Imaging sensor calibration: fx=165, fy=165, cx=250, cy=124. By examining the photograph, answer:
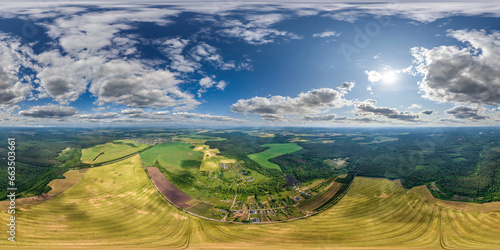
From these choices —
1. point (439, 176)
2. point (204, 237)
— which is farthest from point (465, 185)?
point (204, 237)

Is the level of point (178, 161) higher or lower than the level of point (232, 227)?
higher

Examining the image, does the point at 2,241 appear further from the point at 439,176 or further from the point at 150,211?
the point at 439,176

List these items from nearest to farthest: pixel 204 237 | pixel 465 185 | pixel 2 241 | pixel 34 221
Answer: pixel 2 241 → pixel 204 237 → pixel 34 221 → pixel 465 185

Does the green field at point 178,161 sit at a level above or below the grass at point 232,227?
above

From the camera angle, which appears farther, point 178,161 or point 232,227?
point 178,161

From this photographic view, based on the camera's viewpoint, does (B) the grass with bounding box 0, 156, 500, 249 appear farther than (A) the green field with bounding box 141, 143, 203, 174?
No

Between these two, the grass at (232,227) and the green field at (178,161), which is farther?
the green field at (178,161)

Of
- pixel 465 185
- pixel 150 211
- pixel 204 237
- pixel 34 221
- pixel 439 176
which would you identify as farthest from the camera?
pixel 439 176

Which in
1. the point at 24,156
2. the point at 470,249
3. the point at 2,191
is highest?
the point at 24,156
